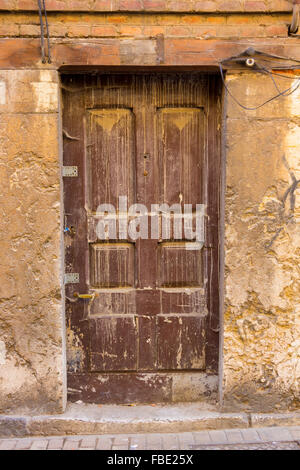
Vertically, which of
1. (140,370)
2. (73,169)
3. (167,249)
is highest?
(73,169)

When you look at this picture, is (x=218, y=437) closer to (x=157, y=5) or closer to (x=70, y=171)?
(x=70, y=171)

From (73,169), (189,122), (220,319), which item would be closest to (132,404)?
(220,319)

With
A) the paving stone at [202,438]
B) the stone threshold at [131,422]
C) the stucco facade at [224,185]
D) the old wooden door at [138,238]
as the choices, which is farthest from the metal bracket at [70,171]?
Answer: the paving stone at [202,438]

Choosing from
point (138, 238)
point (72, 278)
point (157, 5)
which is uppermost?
point (157, 5)

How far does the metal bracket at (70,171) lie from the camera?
10.9ft

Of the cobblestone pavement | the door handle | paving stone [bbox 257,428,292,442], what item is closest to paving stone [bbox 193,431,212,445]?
the cobblestone pavement

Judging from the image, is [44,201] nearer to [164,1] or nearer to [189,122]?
[189,122]

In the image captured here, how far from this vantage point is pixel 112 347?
3.42 meters

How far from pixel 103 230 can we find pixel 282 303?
152cm

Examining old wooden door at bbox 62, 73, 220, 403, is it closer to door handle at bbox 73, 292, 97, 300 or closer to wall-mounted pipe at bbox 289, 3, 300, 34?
door handle at bbox 73, 292, 97, 300

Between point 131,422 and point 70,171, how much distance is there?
202 cm

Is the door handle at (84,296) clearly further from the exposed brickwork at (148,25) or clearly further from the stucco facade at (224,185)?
the exposed brickwork at (148,25)

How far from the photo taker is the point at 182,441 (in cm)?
309

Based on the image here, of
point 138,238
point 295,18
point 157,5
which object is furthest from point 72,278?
point 295,18
